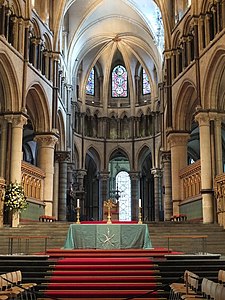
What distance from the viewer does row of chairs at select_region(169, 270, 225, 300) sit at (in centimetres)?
775

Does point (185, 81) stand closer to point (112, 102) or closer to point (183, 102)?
point (183, 102)

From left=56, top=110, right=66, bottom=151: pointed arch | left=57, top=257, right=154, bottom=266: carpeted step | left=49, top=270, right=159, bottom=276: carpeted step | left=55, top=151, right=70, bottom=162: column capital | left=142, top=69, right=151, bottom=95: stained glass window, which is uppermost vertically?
left=142, top=69, right=151, bottom=95: stained glass window

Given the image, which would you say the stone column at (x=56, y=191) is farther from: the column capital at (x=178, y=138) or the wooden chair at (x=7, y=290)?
the wooden chair at (x=7, y=290)

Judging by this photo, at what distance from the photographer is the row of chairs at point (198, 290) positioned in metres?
7.75

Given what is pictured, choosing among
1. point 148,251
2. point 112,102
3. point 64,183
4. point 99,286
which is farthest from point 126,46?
point 99,286

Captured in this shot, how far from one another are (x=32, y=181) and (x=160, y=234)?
32.2 feet

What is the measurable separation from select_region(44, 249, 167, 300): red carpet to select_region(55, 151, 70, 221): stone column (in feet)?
62.1

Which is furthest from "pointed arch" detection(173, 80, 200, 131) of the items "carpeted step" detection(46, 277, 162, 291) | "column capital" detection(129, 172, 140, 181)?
"carpeted step" detection(46, 277, 162, 291)

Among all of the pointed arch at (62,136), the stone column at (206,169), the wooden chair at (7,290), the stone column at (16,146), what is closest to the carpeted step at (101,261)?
the wooden chair at (7,290)

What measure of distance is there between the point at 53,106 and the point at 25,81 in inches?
217

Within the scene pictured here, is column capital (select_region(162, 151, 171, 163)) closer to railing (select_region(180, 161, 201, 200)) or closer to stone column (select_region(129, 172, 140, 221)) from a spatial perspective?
railing (select_region(180, 161, 201, 200))

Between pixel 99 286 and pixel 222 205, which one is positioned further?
pixel 222 205

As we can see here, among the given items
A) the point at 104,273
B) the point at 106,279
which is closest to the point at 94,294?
the point at 106,279

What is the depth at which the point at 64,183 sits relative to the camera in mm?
33781
